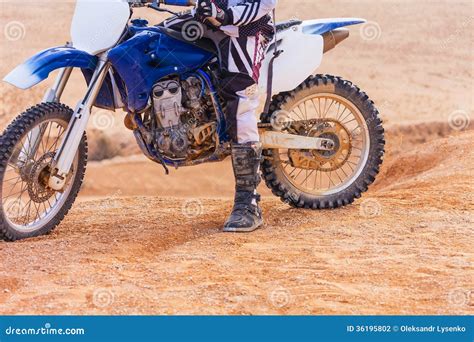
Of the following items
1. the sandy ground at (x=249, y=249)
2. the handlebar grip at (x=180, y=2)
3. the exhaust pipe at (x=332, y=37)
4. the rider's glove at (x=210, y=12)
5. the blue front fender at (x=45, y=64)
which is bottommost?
the sandy ground at (x=249, y=249)

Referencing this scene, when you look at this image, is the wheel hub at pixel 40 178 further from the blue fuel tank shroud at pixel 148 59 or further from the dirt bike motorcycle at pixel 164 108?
the blue fuel tank shroud at pixel 148 59

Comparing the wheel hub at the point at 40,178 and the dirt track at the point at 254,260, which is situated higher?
the wheel hub at the point at 40,178

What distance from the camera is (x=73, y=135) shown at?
625cm

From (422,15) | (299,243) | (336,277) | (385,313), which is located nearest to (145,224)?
(299,243)

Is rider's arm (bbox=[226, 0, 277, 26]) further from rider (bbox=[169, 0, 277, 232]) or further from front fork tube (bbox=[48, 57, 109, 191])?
front fork tube (bbox=[48, 57, 109, 191])

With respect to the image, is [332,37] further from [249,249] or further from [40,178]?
[40,178]

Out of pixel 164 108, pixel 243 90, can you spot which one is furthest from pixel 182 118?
pixel 243 90

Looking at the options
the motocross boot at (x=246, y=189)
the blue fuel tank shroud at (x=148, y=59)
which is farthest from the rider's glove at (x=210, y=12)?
the motocross boot at (x=246, y=189)

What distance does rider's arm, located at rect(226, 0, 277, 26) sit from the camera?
20.9 feet

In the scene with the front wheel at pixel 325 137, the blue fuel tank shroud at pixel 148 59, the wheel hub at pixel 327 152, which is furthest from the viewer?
the wheel hub at pixel 327 152

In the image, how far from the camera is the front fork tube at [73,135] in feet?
20.4

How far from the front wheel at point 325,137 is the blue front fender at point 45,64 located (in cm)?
135

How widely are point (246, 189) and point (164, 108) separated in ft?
2.44

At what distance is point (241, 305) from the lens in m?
4.91
